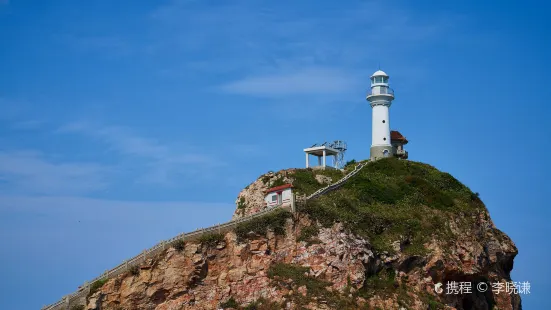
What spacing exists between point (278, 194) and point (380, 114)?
57.1ft

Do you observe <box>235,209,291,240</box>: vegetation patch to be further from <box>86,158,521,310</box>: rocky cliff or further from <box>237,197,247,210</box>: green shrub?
<box>237,197,247,210</box>: green shrub

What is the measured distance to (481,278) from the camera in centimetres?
5994

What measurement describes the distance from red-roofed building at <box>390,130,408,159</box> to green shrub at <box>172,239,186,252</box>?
98.8 feet

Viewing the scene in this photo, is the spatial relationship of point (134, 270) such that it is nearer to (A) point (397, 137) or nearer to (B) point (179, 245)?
(B) point (179, 245)

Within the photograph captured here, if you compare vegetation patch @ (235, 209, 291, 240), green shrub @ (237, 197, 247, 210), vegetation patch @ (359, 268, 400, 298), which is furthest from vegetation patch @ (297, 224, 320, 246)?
green shrub @ (237, 197, 247, 210)

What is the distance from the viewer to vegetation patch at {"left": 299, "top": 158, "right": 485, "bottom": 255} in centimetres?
5497

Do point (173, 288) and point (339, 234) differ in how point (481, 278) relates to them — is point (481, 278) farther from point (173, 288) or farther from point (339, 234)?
point (173, 288)

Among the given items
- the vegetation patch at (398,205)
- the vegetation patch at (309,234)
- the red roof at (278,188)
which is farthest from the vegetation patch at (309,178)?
the vegetation patch at (309,234)

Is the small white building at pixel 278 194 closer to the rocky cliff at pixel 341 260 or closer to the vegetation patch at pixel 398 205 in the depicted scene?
the rocky cliff at pixel 341 260

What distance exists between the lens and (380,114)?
74.8 metres

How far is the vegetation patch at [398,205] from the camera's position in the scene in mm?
54969

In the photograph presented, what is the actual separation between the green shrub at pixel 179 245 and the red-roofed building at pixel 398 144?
30122 mm

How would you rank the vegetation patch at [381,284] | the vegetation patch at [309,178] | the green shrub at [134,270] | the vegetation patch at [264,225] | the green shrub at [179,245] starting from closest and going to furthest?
the green shrub at [134,270]
the green shrub at [179,245]
the vegetation patch at [381,284]
the vegetation patch at [264,225]
the vegetation patch at [309,178]

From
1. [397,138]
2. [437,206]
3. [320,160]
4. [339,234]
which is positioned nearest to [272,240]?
[339,234]
